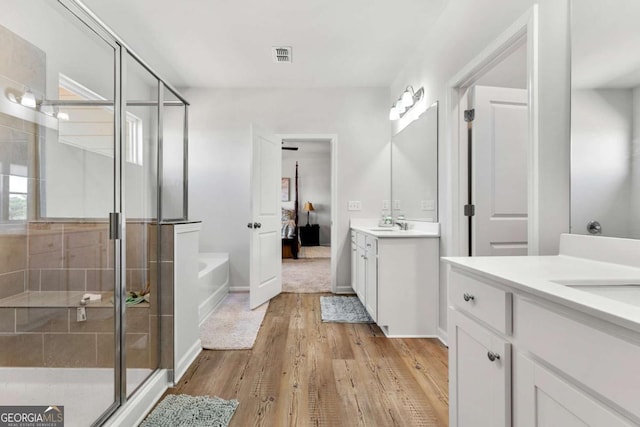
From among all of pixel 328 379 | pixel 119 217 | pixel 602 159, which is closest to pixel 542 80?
pixel 602 159

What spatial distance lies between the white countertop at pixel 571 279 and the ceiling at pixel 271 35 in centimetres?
213

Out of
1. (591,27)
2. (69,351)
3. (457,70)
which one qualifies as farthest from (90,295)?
(457,70)

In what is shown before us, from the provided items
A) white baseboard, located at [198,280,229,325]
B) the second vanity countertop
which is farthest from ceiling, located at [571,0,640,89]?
white baseboard, located at [198,280,229,325]

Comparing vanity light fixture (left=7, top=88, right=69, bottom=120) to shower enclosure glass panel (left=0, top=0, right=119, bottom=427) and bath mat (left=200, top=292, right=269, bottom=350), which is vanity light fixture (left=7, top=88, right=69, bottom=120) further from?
bath mat (left=200, top=292, right=269, bottom=350)

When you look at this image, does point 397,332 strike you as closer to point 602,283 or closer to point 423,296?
point 423,296

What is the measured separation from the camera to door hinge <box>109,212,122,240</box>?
142 centimetres

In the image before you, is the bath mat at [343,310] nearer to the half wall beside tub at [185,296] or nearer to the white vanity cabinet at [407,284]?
the white vanity cabinet at [407,284]

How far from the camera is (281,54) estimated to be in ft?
9.73

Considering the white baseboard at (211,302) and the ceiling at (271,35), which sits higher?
the ceiling at (271,35)

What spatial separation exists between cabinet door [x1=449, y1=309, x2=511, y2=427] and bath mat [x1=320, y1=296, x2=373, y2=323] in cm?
169

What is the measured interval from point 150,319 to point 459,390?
5.29 feet

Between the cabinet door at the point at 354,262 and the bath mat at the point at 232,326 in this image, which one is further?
the cabinet door at the point at 354,262

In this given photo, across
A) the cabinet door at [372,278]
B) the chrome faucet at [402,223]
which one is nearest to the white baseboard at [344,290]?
the cabinet door at [372,278]

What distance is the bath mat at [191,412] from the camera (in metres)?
1.42
